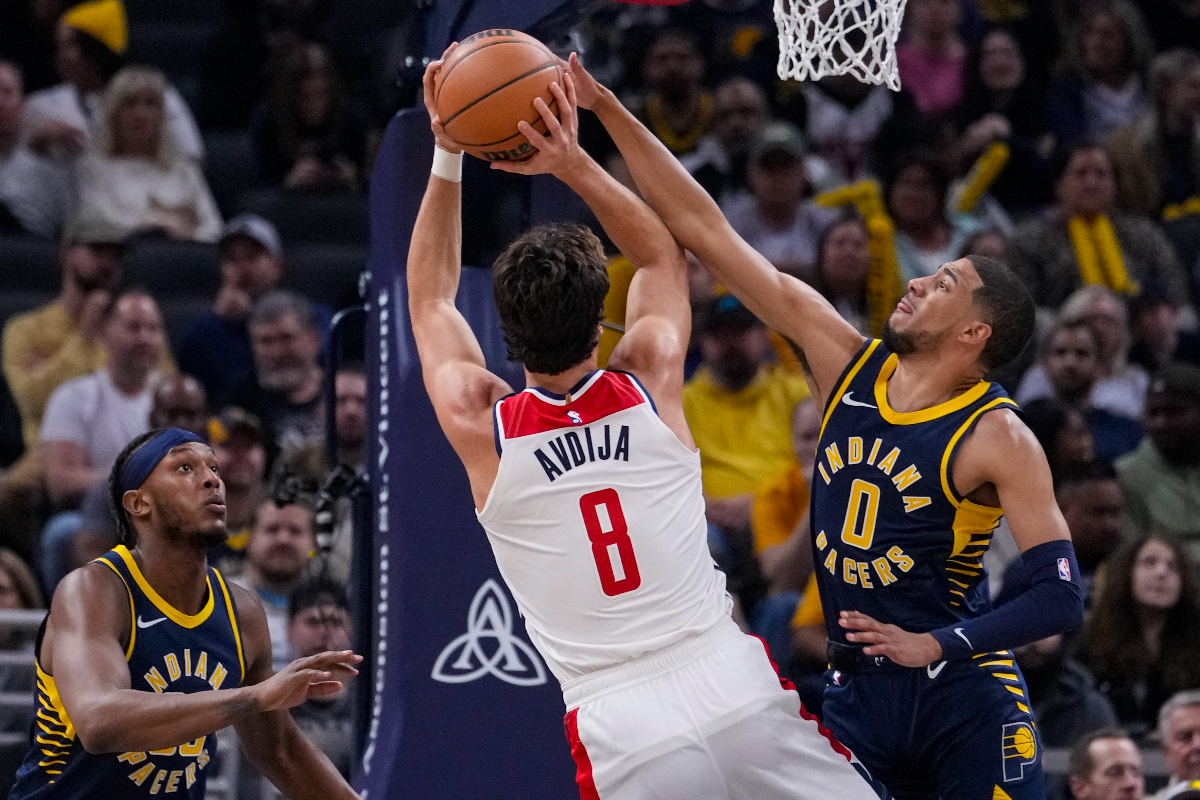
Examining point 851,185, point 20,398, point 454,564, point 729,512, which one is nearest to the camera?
point 454,564

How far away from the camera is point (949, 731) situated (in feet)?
13.1

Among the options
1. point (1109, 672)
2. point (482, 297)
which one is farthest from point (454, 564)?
point (1109, 672)

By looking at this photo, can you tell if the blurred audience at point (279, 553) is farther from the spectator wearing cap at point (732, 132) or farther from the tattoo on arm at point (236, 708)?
the spectator wearing cap at point (732, 132)

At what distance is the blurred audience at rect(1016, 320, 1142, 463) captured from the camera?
7.89m

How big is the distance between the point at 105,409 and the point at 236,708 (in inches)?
167

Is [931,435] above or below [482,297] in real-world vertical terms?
below

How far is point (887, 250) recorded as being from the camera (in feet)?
27.1

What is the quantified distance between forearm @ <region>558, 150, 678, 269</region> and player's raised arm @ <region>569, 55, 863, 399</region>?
9 cm

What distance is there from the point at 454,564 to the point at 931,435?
177 cm

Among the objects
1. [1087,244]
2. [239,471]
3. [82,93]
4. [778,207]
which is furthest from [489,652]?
[82,93]

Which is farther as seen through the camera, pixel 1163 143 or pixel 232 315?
pixel 1163 143

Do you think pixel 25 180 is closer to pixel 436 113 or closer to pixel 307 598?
pixel 307 598

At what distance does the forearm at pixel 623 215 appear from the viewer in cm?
410

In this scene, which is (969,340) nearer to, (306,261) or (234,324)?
(234,324)
